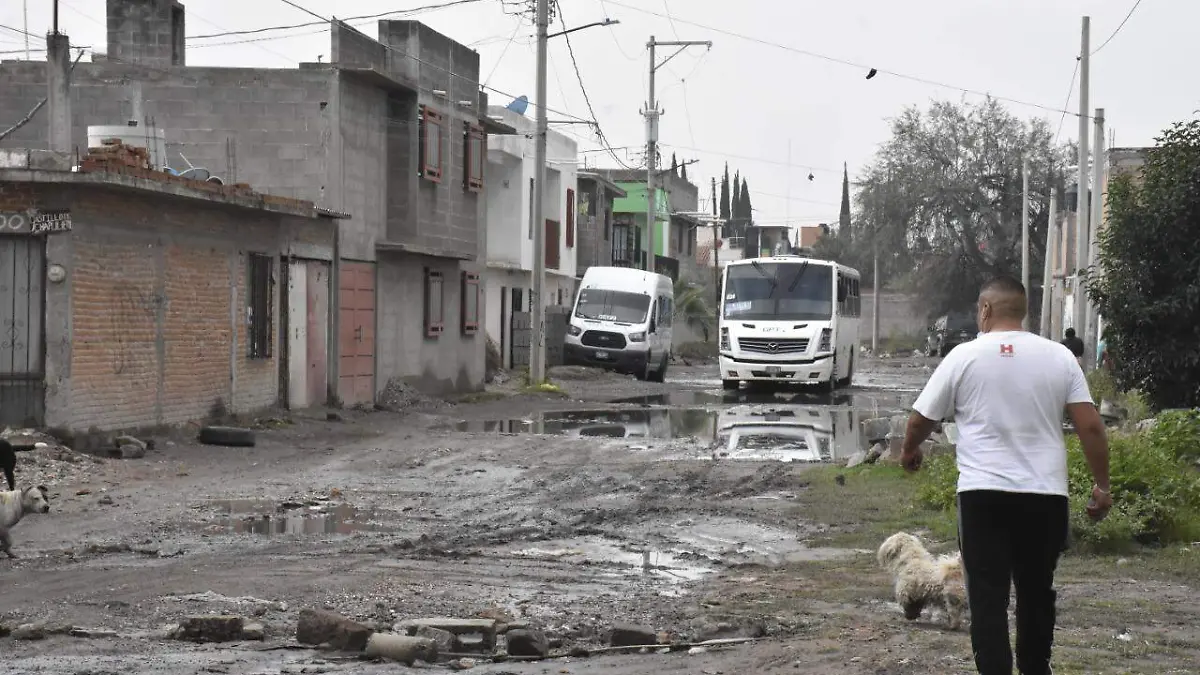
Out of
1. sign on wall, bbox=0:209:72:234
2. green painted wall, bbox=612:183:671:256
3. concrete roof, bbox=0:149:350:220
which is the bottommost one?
sign on wall, bbox=0:209:72:234

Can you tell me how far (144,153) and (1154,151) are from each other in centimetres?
1260

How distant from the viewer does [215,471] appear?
663 inches

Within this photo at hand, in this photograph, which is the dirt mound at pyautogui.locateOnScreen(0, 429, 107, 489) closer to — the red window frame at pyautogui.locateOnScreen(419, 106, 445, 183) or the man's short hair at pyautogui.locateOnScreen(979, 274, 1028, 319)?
the man's short hair at pyautogui.locateOnScreen(979, 274, 1028, 319)

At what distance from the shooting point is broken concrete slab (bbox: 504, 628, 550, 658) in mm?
7184

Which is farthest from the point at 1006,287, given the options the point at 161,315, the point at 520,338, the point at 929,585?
the point at 520,338

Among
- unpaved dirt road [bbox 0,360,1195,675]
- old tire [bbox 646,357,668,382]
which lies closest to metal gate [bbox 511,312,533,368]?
old tire [bbox 646,357,668,382]

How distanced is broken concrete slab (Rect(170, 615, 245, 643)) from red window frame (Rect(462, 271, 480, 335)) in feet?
85.6

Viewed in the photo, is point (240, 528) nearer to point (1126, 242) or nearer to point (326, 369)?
point (1126, 242)

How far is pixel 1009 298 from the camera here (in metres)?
6.39

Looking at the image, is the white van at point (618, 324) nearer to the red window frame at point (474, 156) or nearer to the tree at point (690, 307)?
the red window frame at point (474, 156)

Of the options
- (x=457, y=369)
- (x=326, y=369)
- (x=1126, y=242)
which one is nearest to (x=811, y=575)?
(x=1126, y=242)

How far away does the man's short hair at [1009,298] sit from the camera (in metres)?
6.37

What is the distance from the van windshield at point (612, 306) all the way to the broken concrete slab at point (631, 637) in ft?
116

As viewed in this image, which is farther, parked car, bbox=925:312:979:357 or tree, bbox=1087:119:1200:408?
parked car, bbox=925:312:979:357
